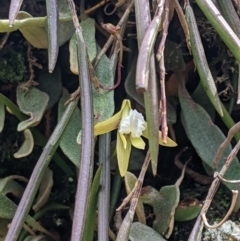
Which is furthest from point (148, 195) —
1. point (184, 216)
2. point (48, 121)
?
point (48, 121)

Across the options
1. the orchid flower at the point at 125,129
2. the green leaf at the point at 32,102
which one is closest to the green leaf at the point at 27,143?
the green leaf at the point at 32,102

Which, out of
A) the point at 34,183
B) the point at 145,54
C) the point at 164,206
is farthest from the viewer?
the point at 164,206

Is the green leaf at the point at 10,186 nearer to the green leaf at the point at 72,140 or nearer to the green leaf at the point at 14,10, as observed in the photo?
the green leaf at the point at 72,140

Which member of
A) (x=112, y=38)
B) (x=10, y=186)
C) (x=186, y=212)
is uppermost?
(x=112, y=38)

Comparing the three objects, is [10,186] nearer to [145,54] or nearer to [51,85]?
[51,85]

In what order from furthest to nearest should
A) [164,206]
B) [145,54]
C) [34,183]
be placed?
[164,206] < [34,183] < [145,54]

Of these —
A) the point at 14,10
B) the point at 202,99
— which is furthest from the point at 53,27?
the point at 202,99
